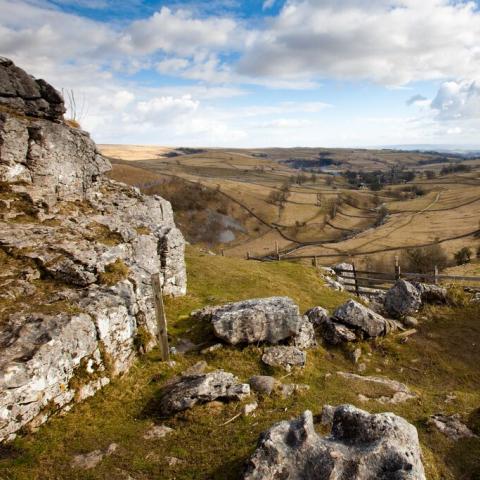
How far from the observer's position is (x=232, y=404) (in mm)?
11430

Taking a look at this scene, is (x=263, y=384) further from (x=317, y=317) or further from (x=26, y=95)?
(x=26, y=95)

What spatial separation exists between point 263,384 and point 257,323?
139 inches

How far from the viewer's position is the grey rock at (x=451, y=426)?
10.5 metres

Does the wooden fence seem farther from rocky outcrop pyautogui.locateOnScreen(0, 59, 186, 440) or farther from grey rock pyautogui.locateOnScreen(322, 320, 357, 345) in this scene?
rocky outcrop pyautogui.locateOnScreen(0, 59, 186, 440)

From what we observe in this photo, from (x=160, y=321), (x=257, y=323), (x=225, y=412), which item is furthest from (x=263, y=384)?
(x=160, y=321)

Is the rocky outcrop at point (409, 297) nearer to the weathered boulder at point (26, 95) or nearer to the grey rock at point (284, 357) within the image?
the grey rock at point (284, 357)

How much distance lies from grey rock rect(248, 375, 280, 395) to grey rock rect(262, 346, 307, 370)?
186 centimetres

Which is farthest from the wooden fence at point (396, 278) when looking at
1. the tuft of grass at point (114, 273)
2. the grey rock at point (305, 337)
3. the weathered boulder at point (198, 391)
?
the tuft of grass at point (114, 273)

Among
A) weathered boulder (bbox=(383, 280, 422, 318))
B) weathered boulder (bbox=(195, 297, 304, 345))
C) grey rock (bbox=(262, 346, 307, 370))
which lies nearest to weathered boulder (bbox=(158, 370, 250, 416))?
grey rock (bbox=(262, 346, 307, 370))

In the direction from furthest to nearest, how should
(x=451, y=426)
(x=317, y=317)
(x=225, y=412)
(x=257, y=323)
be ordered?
(x=317, y=317)
(x=257, y=323)
(x=225, y=412)
(x=451, y=426)

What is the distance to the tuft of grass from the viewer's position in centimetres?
1388

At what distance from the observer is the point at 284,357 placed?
14922 millimetres

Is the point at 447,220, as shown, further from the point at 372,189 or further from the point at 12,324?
the point at 12,324

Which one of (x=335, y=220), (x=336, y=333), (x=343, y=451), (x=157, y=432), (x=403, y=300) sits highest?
(x=343, y=451)
